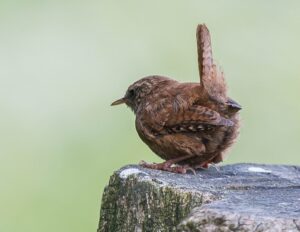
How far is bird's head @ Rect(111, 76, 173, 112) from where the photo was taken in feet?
20.9

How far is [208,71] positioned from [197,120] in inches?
10.6

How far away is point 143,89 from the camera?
645 cm

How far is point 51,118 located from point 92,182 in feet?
3.32

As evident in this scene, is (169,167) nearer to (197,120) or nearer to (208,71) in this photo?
(197,120)

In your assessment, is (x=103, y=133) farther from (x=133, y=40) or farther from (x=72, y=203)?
(x=133, y=40)

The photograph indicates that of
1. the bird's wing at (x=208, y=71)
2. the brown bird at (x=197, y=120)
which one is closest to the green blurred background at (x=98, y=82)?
the brown bird at (x=197, y=120)

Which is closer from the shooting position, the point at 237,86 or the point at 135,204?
the point at 135,204

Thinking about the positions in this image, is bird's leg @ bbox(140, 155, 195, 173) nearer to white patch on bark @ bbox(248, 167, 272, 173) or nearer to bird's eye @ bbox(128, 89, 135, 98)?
white patch on bark @ bbox(248, 167, 272, 173)

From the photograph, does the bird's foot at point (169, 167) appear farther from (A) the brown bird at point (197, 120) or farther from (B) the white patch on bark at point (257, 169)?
(B) the white patch on bark at point (257, 169)

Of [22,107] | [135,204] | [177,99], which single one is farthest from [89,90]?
[135,204]

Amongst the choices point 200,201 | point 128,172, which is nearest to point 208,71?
point 128,172

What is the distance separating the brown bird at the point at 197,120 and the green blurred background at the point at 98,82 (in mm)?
2088

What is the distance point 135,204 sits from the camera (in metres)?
5.03

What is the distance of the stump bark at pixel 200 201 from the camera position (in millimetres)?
4383
